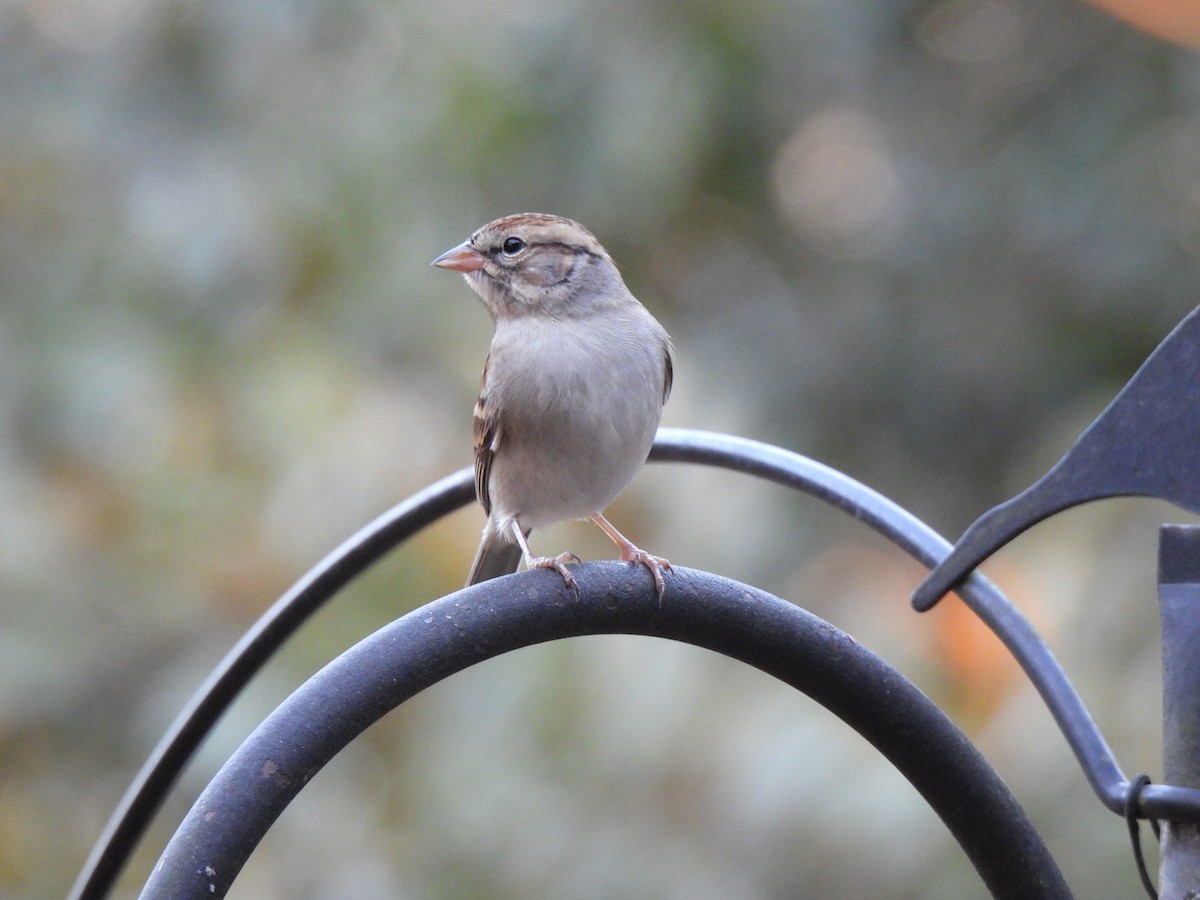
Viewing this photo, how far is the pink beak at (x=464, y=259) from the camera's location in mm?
2758

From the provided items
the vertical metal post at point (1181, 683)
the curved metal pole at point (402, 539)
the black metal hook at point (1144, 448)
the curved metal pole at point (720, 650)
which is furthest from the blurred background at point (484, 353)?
the black metal hook at point (1144, 448)

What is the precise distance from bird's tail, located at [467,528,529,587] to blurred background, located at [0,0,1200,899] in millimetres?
461

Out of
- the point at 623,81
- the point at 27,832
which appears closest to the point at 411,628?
the point at 27,832

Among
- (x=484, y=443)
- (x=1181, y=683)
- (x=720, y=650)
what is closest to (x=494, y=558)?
(x=484, y=443)

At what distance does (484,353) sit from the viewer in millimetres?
3791

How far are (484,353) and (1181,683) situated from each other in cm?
261

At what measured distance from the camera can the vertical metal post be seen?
1.36 metres

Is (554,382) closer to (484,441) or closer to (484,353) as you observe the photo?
(484,441)

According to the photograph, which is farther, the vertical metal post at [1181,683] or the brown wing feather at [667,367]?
the brown wing feather at [667,367]

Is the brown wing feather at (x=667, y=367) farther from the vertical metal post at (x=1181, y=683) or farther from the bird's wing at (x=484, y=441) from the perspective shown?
the vertical metal post at (x=1181, y=683)

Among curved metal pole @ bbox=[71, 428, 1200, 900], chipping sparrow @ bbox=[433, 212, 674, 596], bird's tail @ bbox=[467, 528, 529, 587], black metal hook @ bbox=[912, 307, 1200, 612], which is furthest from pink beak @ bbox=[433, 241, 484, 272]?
black metal hook @ bbox=[912, 307, 1200, 612]

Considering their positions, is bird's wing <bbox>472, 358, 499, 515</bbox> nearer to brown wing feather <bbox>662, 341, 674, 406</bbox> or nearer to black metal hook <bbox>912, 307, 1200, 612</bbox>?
brown wing feather <bbox>662, 341, 674, 406</bbox>

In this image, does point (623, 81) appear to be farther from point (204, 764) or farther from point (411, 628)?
point (411, 628)

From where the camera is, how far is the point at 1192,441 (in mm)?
1290
